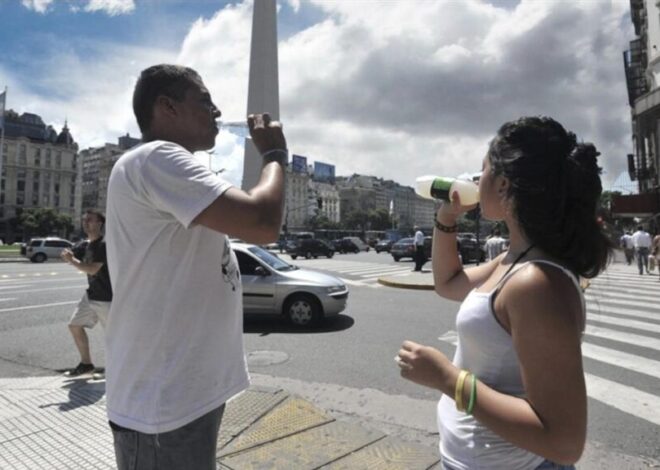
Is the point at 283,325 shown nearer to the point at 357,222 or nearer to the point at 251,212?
the point at 251,212

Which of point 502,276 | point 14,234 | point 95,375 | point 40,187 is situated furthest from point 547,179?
point 40,187

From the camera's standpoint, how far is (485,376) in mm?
1447

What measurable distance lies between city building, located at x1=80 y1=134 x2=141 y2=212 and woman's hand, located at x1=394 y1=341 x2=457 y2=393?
13724 centimetres

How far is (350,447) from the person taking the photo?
3658 millimetres

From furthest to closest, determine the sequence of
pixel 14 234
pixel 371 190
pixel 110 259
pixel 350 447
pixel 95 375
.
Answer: pixel 371 190, pixel 14 234, pixel 95 375, pixel 350 447, pixel 110 259

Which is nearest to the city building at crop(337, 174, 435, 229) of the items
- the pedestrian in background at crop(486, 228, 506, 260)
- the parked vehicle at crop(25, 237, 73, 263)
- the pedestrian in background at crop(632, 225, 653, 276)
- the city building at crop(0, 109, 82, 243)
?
the city building at crop(0, 109, 82, 243)

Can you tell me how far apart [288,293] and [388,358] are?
2964 mm

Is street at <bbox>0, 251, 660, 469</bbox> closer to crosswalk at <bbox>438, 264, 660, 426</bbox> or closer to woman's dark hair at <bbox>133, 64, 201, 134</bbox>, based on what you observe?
crosswalk at <bbox>438, 264, 660, 426</bbox>

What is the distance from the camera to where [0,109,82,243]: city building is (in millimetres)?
97688

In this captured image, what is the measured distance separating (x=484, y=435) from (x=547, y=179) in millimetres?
833

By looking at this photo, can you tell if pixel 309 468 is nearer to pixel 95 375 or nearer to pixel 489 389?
pixel 489 389

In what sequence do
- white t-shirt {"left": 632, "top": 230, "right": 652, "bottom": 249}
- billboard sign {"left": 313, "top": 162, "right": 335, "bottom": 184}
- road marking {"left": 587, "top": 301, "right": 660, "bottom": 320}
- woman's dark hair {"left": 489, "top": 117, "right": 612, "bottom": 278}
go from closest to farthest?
woman's dark hair {"left": 489, "top": 117, "right": 612, "bottom": 278} → road marking {"left": 587, "top": 301, "right": 660, "bottom": 320} → white t-shirt {"left": 632, "top": 230, "right": 652, "bottom": 249} → billboard sign {"left": 313, "top": 162, "right": 335, "bottom": 184}

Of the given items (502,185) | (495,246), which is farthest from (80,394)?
(495,246)

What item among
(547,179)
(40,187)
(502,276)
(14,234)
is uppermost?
(40,187)
